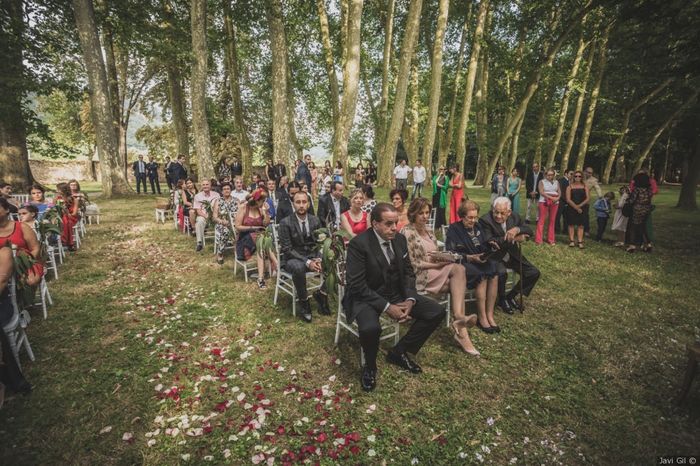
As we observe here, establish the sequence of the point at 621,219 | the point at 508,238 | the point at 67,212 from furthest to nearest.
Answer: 1. the point at 621,219
2. the point at 67,212
3. the point at 508,238

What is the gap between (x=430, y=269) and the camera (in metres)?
4.46

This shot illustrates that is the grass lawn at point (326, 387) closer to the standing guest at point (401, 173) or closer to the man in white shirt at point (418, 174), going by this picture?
the man in white shirt at point (418, 174)

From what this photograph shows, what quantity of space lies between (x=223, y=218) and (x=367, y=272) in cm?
492

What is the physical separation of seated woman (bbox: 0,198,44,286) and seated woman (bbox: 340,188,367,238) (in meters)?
3.82

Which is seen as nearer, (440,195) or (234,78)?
(440,195)

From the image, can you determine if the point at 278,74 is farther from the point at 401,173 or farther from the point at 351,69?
the point at 401,173

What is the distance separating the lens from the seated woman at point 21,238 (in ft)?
12.1

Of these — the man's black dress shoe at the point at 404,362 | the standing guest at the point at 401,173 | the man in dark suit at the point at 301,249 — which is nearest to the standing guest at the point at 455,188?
the man in dark suit at the point at 301,249

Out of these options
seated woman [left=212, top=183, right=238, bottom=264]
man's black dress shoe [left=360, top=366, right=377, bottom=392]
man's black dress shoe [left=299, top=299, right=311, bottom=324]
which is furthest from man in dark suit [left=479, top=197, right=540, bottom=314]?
seated woman [left=212, top=183, right=238, bottom=264]

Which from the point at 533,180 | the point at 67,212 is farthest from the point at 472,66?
the point at 67,212

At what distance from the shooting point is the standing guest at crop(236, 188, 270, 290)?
630 centimetres

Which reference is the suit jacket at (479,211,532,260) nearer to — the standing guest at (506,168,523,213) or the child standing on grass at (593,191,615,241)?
the standing guest at (506,168,523,213)

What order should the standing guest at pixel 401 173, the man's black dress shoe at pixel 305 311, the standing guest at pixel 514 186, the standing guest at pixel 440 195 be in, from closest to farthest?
the man's black dress shoe at pixel 305 311 < the standing guest at pixel 440 195 < the standing guest at pixel 514 186 < the standing guest at pixel 401 173

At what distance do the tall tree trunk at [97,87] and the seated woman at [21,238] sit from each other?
13.4 m
